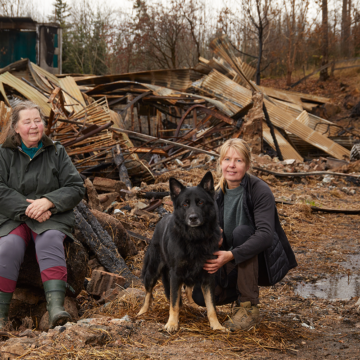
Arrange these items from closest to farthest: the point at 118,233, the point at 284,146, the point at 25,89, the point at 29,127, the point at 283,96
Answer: the point at 29,127 < the point at 118,233 < the point at 25,89 < the point at 284,146 < the point at 283,96

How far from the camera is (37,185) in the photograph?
3.27 meters

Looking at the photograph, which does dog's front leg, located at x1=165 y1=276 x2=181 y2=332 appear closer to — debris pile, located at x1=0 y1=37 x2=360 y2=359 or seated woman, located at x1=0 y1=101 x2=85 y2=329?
debris pile, located at x1=0 y1=37 x2=360 y2=359

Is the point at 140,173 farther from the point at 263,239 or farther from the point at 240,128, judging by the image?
the point at 263,239

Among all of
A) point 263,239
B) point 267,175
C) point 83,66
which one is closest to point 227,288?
point 263,239

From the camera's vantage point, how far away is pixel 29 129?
3.26m

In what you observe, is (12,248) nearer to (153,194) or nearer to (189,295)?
(189,295)

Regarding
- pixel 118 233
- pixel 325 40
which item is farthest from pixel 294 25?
pixel 118 233

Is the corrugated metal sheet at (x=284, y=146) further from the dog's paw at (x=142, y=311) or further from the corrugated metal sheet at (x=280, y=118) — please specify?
the dog's paw at (x=142, y=311)

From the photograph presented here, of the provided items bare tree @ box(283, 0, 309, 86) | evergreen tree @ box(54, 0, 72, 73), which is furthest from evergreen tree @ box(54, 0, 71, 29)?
bare tree @ box(283, 0, 309, 86)

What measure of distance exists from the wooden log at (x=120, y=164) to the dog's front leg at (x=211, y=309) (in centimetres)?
481

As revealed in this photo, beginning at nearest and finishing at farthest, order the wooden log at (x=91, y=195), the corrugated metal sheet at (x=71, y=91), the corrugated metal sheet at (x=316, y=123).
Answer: the wooden log at (x=91, y=195) → the corrugated metal sheet at (x=71, y=91) → the corrugated metal sheet at (x=316, y=123)

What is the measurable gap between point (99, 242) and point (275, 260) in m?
2.11

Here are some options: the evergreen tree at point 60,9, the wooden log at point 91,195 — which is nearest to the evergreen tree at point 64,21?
the evergreen tree at point 60,9

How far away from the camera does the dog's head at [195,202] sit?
2.78m
